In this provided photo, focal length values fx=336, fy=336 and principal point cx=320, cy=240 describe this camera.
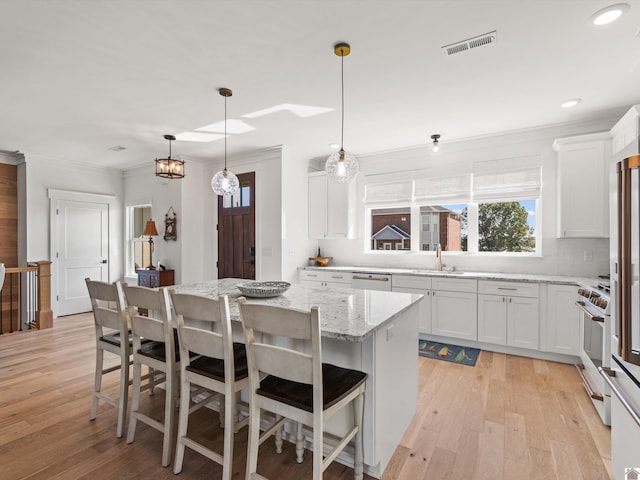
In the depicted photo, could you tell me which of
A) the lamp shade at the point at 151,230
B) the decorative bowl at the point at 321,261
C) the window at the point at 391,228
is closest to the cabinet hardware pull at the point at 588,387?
the window at the point at 391,228

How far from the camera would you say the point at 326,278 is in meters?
4.98

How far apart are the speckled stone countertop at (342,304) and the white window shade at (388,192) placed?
2.74 m

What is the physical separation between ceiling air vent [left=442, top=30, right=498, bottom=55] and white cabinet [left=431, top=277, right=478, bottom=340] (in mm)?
2543

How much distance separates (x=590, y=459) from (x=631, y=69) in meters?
2.86

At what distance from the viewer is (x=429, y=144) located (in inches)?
186

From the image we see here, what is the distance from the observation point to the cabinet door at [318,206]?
5402 millimetres

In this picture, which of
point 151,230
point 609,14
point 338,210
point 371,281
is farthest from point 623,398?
point 151,230

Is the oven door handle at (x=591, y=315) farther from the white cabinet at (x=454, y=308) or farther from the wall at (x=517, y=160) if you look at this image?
the wall at (x=517, y=160)

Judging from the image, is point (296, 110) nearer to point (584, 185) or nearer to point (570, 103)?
point (570, 103)

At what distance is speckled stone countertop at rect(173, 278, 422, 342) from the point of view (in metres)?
1.64

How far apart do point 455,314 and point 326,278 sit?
5.99 feet

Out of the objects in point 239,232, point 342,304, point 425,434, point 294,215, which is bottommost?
point 425,434

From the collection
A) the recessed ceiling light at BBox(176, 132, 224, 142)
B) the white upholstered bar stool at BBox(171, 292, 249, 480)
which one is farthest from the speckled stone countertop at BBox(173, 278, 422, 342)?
the recessed ceiling light at BBox(176, 132, 224, 142)

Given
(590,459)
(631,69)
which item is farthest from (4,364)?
(631,69)
